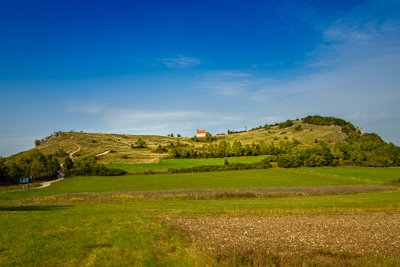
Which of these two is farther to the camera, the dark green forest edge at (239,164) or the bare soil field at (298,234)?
the dark green forest edge at (239,164)

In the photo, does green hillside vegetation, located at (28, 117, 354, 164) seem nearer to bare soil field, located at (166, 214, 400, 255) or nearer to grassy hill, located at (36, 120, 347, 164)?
grassy hill, located at (36, 120, 347, 164)

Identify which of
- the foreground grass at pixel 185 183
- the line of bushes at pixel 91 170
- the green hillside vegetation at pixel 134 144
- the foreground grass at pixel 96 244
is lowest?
the foreground grass at pixel 185 183

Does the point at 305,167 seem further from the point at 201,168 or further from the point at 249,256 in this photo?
the point at 249,256

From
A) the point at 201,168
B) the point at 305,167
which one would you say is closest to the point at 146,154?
the point at 201,168

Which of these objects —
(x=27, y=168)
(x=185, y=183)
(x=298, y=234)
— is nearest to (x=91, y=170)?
(x=27, y=168)

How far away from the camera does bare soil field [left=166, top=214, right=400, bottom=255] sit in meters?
13.0

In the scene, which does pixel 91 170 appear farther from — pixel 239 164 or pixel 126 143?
pixel 126 143

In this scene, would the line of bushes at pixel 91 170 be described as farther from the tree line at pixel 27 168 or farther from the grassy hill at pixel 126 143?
the grassy hill at pixel 126 143

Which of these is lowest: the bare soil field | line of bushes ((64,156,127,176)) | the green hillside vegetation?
line of bushes ((64,156,127,176))

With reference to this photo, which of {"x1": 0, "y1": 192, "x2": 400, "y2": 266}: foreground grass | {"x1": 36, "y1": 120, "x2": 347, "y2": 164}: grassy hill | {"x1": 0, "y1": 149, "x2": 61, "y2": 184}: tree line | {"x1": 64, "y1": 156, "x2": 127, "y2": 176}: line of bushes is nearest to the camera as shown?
{"x1": 0, "y1": 192, "x2": 400, "y2": 266}: foreground grass

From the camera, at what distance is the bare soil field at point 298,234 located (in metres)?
13.0

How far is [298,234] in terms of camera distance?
1504cm

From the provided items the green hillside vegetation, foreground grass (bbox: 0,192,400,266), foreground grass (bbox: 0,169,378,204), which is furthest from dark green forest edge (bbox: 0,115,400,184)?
foreground grass (bbox: 0,192,400,266)

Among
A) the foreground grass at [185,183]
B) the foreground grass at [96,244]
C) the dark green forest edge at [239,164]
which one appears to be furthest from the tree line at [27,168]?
the foreground grass at [96,244]
